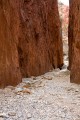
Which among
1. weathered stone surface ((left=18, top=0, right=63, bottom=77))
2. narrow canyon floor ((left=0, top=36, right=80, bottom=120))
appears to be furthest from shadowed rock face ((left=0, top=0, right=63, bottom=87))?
narrow canyon floor ((left=0, top=36, right=80, bottom=120))

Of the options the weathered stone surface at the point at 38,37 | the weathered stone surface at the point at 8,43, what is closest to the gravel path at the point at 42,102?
the weathered stone surface at the point at 8,43

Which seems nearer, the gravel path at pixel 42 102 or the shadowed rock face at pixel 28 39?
the gravel path at pixel 42 102

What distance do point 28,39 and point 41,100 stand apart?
179 centimetres

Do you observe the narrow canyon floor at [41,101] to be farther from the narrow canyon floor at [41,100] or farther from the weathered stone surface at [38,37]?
the weathered stone surface at [38,37]

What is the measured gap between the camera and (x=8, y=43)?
419 centimetres

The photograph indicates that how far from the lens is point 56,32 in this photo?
6.18 meters

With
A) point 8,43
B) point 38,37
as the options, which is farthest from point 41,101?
point 38,37

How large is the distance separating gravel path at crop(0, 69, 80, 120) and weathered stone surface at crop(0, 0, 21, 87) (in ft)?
0.58

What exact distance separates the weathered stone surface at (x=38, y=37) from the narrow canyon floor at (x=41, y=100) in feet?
1.59

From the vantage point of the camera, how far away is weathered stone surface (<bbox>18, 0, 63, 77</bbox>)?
5.06m

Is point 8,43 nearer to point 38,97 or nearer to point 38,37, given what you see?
point 38,97

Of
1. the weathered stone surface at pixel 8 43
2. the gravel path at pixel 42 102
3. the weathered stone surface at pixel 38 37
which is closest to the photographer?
the gravel path at pixel 42 102

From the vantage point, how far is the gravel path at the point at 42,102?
306 centimetres

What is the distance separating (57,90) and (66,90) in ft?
0.42
